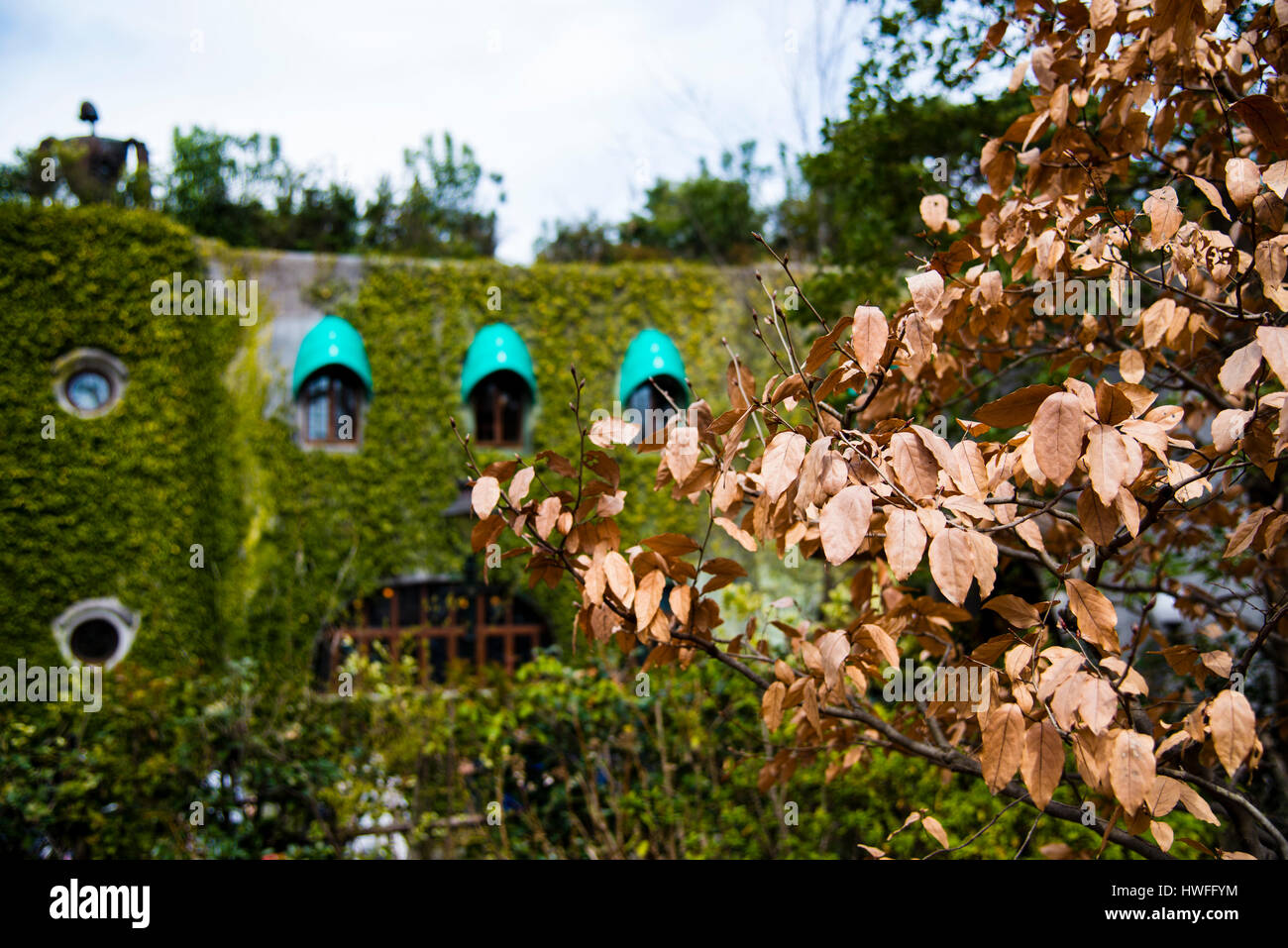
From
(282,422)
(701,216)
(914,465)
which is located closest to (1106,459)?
(914,465)

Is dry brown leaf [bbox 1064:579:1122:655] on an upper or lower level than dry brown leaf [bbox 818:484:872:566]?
lower

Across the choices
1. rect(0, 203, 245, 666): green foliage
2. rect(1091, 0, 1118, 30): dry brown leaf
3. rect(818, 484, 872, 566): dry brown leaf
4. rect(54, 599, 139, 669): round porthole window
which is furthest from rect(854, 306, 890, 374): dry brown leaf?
rect(54, 599, 139, 669): round porthole window

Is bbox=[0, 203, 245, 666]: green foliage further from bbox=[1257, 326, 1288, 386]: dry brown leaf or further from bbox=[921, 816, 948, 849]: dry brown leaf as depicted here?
bbox=[1257, 326, 1288, 386]: dry brown leaf

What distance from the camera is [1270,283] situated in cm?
158

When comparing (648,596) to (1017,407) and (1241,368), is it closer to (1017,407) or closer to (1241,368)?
(1017,407)

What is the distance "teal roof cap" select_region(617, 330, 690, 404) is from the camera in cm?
869

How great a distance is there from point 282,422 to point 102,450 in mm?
1562

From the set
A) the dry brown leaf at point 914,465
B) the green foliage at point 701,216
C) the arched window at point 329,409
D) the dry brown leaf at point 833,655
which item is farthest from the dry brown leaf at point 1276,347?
the green foliage at point 701,216

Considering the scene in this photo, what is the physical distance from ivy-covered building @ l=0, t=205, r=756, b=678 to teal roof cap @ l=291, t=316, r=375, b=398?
0.09 feet

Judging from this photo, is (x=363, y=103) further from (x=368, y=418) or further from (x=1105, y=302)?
(x=1105, y=302)

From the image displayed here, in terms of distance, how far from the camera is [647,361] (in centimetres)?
873

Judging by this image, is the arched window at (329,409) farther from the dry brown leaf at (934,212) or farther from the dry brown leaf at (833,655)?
the dry brown leaf at (833,655)
